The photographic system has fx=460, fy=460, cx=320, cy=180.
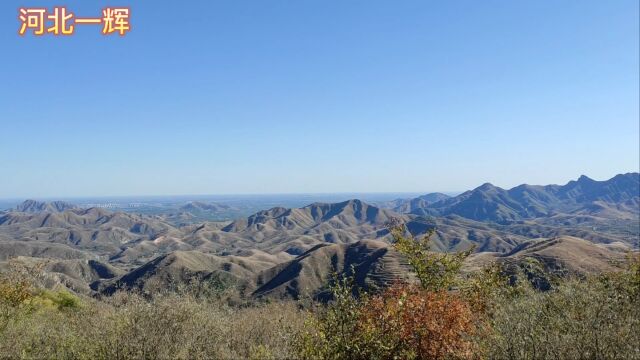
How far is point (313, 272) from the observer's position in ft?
611

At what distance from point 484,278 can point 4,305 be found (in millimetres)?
34673

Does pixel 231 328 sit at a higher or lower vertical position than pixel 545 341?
lower

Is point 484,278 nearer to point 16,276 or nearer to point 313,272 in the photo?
point 16,276

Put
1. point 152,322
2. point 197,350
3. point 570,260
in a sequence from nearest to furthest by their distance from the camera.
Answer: point 197,350
point 152,322
point 570,260

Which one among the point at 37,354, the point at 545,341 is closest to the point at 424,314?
the point at 545,341

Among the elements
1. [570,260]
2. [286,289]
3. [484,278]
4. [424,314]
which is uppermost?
[424,314]

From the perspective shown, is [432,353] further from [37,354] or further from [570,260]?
[570,260]

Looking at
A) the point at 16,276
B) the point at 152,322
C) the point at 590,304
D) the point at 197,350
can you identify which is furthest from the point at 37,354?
the point at 590,304

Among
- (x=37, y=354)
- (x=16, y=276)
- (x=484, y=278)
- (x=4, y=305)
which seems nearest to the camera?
(x=37, y=354)

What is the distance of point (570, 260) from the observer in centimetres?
15838

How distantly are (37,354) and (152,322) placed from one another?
6.16 m

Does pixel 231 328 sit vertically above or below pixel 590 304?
below

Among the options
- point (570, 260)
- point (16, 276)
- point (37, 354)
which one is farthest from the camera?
point (570, 260)

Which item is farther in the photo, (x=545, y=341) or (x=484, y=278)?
(x=484, y=278)
